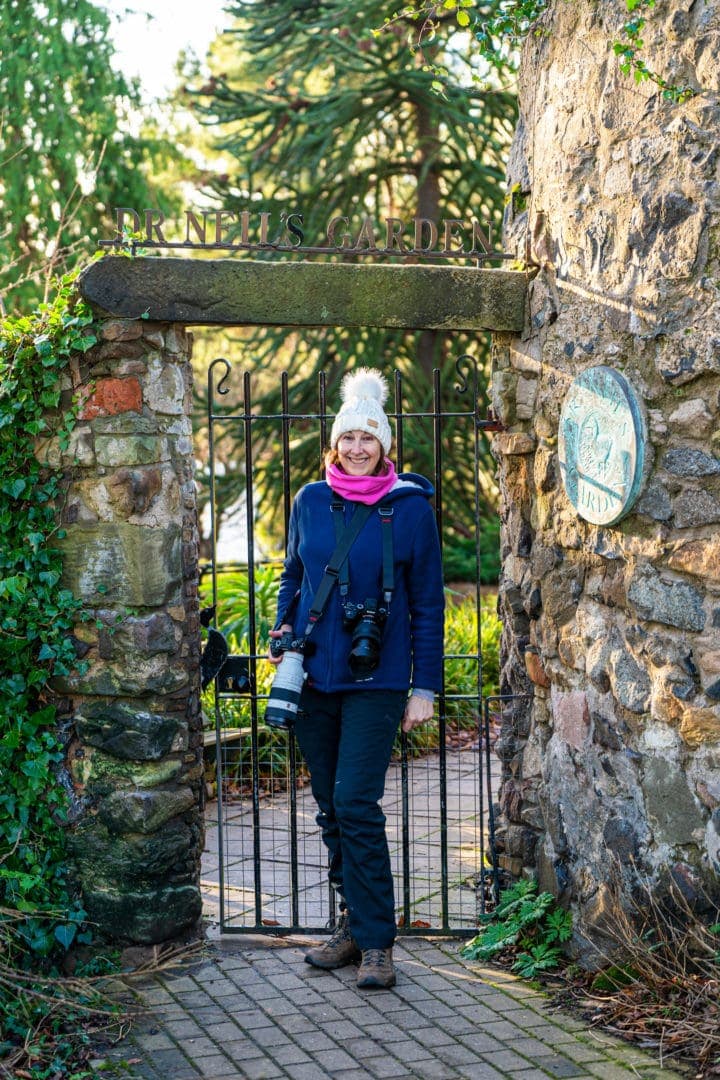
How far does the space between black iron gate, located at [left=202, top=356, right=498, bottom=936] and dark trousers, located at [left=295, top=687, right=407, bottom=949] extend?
11.0 inches

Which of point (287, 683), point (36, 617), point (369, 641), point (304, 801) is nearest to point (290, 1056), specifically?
point (287, 683)

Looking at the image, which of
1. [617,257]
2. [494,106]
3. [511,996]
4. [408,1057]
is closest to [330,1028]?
[408,1057]

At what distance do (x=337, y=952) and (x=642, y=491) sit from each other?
6.19ft

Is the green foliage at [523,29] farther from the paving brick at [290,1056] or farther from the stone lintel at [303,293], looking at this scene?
the paving brick at [290,1056]

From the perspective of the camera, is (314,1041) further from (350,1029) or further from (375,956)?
(375,956)

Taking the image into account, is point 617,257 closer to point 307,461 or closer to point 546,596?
point 546,596

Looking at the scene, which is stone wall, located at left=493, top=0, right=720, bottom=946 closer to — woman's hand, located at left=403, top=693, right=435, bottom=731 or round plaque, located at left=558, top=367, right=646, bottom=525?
round plaque, located at left=558, top=367, right=646, bottom=525

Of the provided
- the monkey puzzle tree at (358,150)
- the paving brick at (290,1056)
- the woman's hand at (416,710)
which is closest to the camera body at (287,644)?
the woman's hand at (416,710)

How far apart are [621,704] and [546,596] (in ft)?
1.84

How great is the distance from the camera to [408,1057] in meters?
3.48

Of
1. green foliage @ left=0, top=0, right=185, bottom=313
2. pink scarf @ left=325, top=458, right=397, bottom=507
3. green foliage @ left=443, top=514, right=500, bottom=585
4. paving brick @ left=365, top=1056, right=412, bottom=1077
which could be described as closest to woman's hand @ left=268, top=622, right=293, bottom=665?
pink scarf @ left=325, top=458, right=397, bottom=507

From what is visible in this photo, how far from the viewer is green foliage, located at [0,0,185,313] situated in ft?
39.5

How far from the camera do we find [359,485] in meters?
3.98

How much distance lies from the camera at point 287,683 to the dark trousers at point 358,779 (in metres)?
0.11
